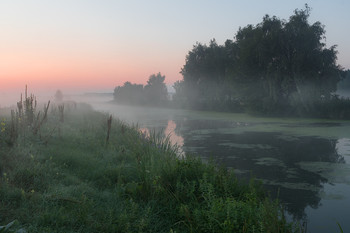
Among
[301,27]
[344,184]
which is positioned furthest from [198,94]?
[344,184]

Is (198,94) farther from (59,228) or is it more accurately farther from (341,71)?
(59,228)

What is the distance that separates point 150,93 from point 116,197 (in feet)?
193

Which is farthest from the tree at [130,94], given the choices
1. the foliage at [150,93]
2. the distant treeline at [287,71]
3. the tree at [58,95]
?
the distant treeline at [287,71]

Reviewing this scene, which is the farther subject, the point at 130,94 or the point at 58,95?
the point at 130,94

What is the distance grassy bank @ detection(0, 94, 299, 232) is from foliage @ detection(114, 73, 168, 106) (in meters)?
48.4

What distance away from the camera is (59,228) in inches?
149

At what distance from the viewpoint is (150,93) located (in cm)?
6338

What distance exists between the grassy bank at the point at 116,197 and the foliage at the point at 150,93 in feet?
159

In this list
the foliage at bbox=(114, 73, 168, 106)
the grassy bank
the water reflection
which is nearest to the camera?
the grassy bank

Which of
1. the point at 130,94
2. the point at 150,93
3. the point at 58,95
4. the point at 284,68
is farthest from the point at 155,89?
the point at 284,68

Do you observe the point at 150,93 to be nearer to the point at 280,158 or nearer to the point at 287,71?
the point at 287,71

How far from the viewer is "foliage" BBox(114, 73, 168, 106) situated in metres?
60.9

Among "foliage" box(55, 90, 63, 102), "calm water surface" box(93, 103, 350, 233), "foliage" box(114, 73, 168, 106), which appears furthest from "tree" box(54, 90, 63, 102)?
"calm water surface" box(93, 103, 350, 233)

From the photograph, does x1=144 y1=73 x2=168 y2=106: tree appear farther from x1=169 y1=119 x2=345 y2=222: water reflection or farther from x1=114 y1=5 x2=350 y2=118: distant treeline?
x1=169 y1=119 x2=345 y2=222: water reflection
